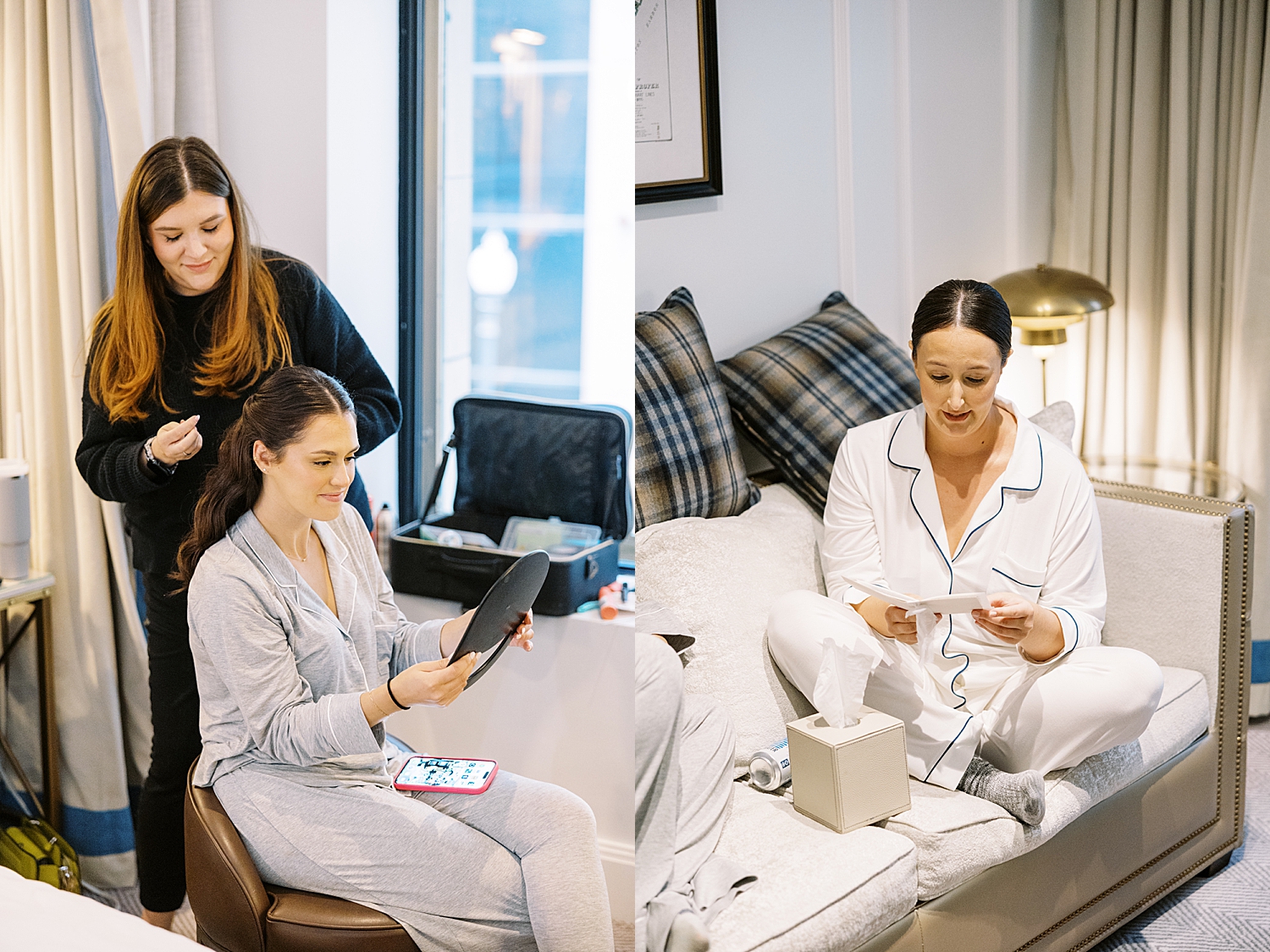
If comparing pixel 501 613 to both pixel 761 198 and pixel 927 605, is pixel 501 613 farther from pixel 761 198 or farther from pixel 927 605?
pixel 761 198

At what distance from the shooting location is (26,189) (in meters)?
1.52

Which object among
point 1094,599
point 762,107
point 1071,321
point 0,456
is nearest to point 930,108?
point 762,107

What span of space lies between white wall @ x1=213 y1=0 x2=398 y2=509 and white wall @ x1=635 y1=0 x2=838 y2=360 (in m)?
0.45

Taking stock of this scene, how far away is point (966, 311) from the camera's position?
4.74 ft

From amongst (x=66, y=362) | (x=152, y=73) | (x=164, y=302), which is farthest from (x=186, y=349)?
(x=152, y=73)

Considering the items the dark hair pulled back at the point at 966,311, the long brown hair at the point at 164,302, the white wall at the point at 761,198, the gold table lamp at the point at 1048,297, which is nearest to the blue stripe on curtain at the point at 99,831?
the long brown hair at the point at 164,302

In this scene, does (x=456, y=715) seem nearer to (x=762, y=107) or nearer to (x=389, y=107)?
(x=389, y=107)

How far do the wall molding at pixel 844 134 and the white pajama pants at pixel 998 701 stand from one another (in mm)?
736

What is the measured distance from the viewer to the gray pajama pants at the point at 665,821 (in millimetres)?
1002

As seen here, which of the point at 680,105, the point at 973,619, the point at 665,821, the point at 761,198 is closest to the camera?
the point at 665,821

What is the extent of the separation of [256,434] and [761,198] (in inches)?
39.1

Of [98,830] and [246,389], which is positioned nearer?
[246,389]

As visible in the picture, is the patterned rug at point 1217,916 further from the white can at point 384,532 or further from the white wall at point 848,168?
the white can at point 384,532

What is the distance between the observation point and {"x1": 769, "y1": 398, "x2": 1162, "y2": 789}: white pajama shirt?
1566 millimetres
